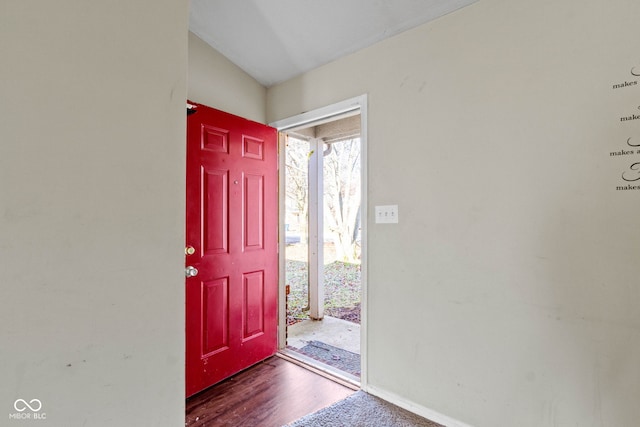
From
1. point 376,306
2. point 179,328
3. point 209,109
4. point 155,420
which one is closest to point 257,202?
point 209,109

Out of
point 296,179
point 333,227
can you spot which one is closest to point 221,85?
point 296,179

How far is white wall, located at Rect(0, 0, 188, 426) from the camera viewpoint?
756mm

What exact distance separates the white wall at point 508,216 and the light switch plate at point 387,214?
4cm

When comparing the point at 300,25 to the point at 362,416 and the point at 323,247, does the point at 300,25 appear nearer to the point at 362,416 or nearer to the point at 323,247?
the point at 323,247

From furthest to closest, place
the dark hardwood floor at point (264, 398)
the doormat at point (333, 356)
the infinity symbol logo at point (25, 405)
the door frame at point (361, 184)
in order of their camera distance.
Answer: the doormat at point (333, 356), the door frame at point (361, 184), the dark hardwood floor at point (264, 398), the infinity symbol logo at point (25, 405)

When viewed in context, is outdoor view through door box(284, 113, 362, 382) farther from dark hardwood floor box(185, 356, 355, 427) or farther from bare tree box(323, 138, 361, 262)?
dark hardwood floor box(185, 356, 355, 427)

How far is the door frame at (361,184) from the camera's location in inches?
77.5

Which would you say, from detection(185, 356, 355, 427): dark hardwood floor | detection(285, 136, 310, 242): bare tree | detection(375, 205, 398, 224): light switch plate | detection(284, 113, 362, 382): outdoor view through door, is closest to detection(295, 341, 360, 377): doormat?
detection(284, 113, 362, 382): outdoor view through door

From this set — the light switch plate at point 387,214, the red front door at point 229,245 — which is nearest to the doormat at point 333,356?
the red front door at point 229,245

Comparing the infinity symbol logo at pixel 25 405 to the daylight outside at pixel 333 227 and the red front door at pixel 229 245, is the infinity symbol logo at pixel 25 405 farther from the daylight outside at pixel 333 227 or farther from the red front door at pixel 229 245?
the daylight outside at pixel 333 227

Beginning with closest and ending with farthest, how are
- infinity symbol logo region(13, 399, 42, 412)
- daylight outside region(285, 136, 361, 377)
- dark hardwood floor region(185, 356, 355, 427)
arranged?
infinity symbol logo region(13, 399, 42, 412), dark hardwood floor region(185, 356, 355, 427), daylight outside region(285, 136, 361, 377)

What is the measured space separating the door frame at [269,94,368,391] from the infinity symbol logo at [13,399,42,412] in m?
1.56

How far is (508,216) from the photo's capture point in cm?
146

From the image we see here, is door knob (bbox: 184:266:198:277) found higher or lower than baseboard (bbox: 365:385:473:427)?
higher
